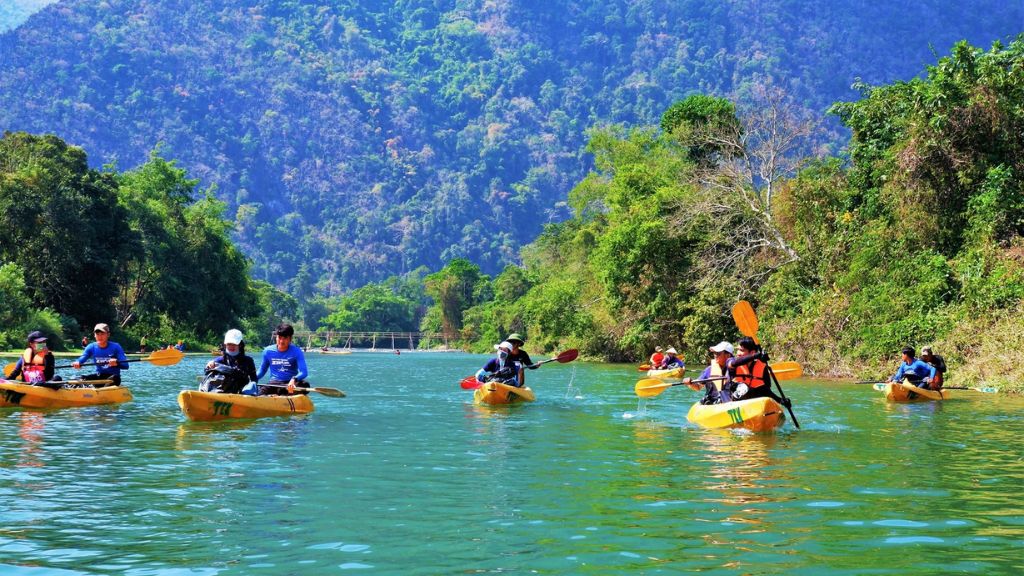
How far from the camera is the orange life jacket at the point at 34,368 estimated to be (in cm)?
1889

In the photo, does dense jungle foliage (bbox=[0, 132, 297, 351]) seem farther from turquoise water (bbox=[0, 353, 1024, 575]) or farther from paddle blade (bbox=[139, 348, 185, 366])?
→ turquoise water (bbox=[0, 353, 1024, 575])

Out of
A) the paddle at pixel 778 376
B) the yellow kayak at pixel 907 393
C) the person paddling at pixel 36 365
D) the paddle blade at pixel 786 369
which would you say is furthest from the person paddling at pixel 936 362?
the person paddling at pixel 36 365

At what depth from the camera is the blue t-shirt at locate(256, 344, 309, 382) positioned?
1805cm

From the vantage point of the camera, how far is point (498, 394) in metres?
21.2

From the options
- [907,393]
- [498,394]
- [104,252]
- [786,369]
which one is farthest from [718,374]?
[104,252]

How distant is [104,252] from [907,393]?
46.9 m

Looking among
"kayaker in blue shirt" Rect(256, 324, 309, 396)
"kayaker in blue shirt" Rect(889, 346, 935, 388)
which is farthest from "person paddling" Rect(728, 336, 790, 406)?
"kayaker in blue shirt" Rect(889, 346, 935, 388)

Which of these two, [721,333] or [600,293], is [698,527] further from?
[600,293]

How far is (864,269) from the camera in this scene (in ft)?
110

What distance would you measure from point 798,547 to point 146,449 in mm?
8750

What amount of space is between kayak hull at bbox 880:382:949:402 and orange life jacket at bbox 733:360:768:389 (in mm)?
7914

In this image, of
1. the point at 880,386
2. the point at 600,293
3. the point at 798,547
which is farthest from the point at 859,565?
the point at 600,293

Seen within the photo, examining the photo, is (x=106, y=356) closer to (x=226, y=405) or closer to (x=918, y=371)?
(x=226, y=405)

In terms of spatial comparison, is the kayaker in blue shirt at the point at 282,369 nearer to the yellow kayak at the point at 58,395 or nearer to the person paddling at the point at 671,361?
the yellow kayak at the point at 58,395
